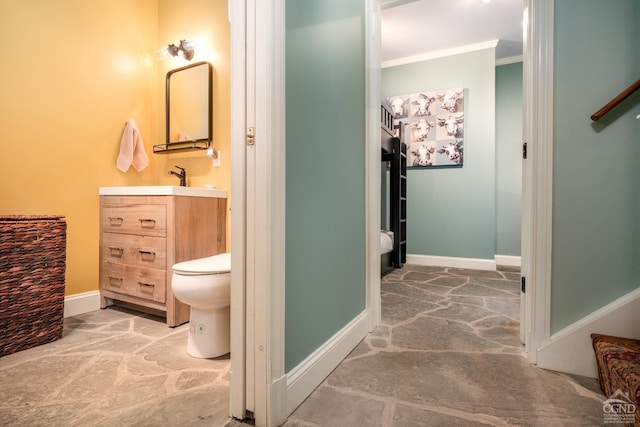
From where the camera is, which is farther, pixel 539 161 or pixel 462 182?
pixel 462 182

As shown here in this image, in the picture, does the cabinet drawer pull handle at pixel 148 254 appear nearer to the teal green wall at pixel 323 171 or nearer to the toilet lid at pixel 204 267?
the toilet lid at pixel 204 267

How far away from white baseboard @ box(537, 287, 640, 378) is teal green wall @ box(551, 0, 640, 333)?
0.11ft

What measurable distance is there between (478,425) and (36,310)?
2160 millimetres

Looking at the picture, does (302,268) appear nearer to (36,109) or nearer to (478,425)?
(478,425)

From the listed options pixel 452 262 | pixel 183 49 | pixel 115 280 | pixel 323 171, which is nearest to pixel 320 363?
pixel 323 171

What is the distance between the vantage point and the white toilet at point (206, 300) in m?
1.51

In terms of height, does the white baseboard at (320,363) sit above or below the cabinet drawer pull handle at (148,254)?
below

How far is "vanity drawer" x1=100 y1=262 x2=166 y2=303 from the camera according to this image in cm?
201

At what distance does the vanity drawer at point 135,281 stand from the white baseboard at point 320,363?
3.82 ft

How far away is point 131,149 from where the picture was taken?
98.8 inches

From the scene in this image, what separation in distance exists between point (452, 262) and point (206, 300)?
3.36 meters

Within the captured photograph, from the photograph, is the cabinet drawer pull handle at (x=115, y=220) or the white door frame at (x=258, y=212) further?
the cabinet drawer pull handle at (x=115, y=220)

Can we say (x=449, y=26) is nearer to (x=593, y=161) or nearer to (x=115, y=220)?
(x=593, y=161)

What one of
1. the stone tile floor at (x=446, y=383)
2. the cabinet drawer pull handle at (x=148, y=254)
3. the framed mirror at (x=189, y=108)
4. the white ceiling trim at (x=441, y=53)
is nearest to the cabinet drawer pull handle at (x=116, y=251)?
the cabinet drawer pull handle at (x=148, y=254)
